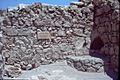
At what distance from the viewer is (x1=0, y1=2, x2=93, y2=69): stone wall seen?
6.96m

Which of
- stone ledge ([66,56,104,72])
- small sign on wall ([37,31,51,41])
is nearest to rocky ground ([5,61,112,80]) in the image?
stone ledge ([66,56,104,72])

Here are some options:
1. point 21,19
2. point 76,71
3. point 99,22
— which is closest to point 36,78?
point 76,71

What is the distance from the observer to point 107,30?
6.66 m

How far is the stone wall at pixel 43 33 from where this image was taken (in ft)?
22.8

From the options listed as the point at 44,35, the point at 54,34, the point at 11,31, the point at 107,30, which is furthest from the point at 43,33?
the point at 107,30

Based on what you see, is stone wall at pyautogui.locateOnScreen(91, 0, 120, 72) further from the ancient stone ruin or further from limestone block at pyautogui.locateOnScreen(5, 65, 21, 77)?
limestone block at pyautogui.locateOnScreen(5, 65, 21, 77)

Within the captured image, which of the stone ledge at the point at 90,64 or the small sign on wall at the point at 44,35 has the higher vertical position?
the small sign on wall at the point at 44,35

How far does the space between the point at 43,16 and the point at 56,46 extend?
3.02ft

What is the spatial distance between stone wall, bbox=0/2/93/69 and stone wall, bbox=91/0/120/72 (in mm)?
215

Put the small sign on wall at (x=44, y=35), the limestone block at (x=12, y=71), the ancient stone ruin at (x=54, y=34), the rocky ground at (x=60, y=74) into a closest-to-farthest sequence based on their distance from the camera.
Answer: the rocky ground at (x=60, y=74)
the limestone block at (x=12, y=71)
the ancient stone ruin at (x=54, y=34)
the small sign on wall at (x=44, y=35)

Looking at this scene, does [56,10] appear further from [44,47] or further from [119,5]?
[119,5]

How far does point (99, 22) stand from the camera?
7.23 metres

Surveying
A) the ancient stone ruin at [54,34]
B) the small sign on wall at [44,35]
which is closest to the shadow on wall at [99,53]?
the ancient stone ruin at [54,34]

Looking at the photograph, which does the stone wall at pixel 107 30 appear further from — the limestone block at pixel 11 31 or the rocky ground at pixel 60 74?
the limestone block at pixel 11 31
